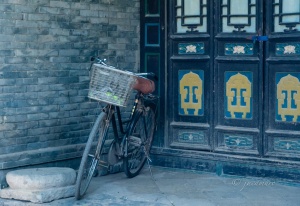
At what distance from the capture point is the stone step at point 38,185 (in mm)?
6473

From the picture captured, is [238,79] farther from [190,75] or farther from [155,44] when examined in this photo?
[155,44]

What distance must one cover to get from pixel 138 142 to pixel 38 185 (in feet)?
4.64

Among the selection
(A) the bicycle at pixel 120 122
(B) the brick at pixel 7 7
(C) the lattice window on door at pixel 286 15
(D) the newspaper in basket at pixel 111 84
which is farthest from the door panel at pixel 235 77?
(B) the brick at pixel 7 7

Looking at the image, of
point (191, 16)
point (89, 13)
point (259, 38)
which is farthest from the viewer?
point (191, 16)

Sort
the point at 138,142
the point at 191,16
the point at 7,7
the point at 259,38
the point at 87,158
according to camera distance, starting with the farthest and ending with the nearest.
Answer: the point at 191,16 < the point at 138,142 < the point at 259,38 < the point at 7,7 < the point at 87,158

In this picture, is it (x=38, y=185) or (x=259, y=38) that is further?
(x=259, y=38)

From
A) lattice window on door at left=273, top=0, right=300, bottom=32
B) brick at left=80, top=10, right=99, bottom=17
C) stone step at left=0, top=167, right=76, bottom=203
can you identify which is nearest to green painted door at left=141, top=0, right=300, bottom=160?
lattice window on door at left=273, top=0, right=300, bottom=32

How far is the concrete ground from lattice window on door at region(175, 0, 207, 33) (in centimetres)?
181

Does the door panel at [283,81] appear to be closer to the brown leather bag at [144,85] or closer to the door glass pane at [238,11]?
the door glass pane at [238,11]

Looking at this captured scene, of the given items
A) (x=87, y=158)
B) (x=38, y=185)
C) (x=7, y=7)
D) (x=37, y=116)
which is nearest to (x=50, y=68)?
(x=37, y=116)

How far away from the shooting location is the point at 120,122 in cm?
721

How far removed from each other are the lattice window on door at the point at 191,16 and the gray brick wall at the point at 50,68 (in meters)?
0.72

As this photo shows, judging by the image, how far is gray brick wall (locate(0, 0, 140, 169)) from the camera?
6824 mm

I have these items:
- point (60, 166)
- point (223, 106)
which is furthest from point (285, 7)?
point (60, 166)
